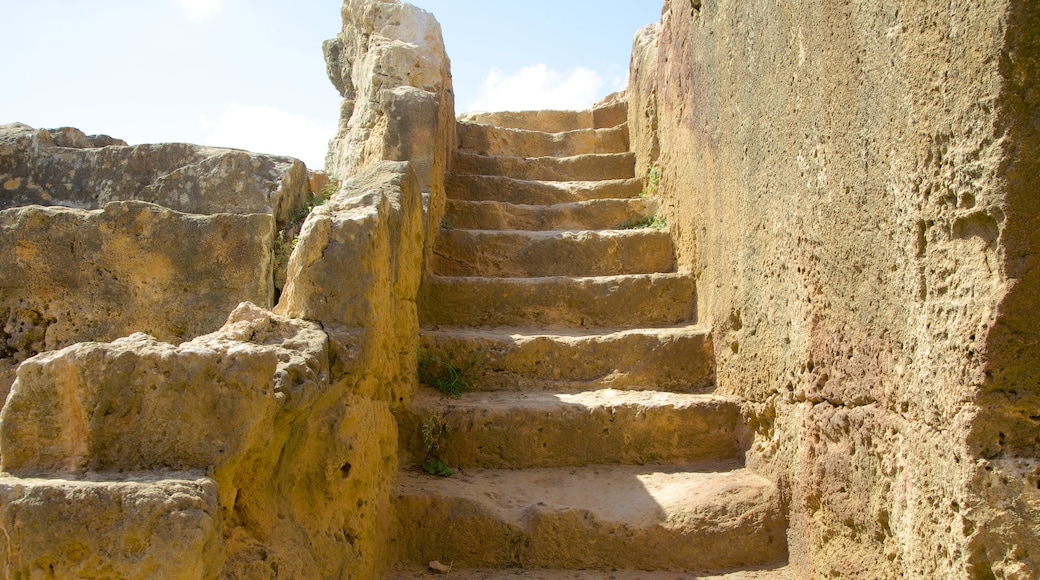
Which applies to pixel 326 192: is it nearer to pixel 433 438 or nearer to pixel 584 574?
pixel 433 438

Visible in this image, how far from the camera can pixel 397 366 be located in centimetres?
307

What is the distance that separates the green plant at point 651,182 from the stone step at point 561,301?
1.06 m

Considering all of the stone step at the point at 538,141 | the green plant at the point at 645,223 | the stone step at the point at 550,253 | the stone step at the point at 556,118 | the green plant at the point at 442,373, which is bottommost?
the green plant at the point at 442,373

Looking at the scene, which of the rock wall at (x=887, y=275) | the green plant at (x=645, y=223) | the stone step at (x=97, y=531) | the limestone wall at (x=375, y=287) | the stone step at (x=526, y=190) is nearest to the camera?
the stone step at (x=97, y=531)

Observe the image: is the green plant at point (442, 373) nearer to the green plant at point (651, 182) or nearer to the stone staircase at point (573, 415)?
the stone staircase at point (573, 415)

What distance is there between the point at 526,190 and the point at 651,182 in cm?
90

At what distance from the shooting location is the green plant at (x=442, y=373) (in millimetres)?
3521

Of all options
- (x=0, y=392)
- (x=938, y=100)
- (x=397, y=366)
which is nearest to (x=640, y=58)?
(x=397, y=366)

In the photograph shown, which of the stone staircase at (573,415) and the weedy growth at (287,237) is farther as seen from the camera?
the weedy growth at (287,237)

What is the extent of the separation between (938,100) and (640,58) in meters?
3.95

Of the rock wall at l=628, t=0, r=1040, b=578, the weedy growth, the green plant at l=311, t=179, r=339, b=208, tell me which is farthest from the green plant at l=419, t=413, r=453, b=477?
the green plant at l=311, t=179, r=339, b=208

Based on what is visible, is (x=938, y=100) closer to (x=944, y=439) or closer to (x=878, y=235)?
(x=878, y=235)

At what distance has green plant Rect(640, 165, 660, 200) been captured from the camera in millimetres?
4988

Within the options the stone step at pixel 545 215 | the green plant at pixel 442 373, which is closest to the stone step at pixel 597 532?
the green plant at pixel 442 373
